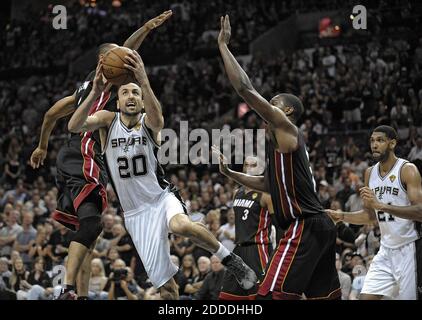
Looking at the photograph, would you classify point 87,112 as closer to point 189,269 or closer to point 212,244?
point 212,244

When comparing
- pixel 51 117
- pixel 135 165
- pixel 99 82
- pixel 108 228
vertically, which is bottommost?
pixel 108 228

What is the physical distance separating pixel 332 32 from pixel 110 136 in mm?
14137

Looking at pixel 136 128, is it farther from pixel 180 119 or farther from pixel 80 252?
pixel 180 119

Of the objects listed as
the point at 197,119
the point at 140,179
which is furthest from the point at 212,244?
the point at 197,119

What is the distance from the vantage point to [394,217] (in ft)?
23.1

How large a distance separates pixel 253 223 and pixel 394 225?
1.71 meters

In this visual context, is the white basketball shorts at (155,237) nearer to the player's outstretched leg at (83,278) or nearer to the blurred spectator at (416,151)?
the player's outstretched leg at (83,278)

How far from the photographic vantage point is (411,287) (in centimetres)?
686

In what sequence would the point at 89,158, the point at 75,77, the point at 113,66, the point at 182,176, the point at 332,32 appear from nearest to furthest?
the point at 113,66 → the point at 89,158 → the point at 182,176 → the point at 332,32 → the point at 75,77

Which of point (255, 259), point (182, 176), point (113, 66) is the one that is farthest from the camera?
point (182, 176)

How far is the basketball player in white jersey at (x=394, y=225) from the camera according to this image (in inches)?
270

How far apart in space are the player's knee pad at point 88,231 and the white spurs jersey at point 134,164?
1.09 feet

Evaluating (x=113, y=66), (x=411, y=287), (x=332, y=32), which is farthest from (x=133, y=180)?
(x=332, y=32)

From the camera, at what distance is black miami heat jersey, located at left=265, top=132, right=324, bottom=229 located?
5945 mm
